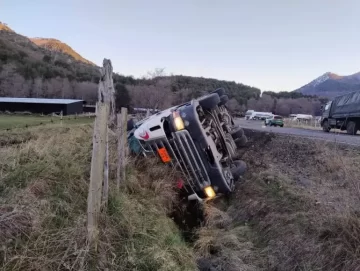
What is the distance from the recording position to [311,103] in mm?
109375

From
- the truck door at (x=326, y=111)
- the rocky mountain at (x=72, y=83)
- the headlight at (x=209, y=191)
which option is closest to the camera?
the headlight at (x=209, y=191)

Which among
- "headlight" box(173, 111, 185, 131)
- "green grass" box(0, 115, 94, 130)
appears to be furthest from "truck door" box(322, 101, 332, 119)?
"green grass" box(0, 115, 94, 130)

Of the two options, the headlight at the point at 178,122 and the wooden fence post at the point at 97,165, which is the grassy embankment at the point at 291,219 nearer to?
the headlight at the point at 178,122

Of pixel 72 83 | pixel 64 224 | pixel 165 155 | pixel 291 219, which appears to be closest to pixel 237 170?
pixel 165 155

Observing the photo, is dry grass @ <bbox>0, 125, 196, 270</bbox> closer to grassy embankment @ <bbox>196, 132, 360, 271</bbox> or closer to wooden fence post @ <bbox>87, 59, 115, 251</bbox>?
wooden fence post @ <bbox>87, 59, 115, 251</bbox>

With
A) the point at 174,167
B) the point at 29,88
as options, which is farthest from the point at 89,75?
the point at 174,167

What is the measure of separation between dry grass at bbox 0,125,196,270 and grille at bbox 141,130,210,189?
1360mm

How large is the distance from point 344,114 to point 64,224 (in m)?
20.4

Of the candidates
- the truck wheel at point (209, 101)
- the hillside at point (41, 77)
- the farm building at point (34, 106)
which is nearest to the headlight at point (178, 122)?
the truck wheel at point (209, 101)

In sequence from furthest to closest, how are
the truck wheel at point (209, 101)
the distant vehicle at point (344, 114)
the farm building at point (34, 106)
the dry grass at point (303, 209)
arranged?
1. the farm building at point (34, 106)
2. the distant vehicle at point (344, 114)
3. the truck wheel at point (209, 101)
4. the dry grass at point (303, 209)

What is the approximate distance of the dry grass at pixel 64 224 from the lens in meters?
3.24

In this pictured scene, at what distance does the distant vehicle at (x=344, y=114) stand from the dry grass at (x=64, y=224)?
17.2 metres

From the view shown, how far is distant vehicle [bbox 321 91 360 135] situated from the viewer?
19.4 metres

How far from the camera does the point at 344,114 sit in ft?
67.5
